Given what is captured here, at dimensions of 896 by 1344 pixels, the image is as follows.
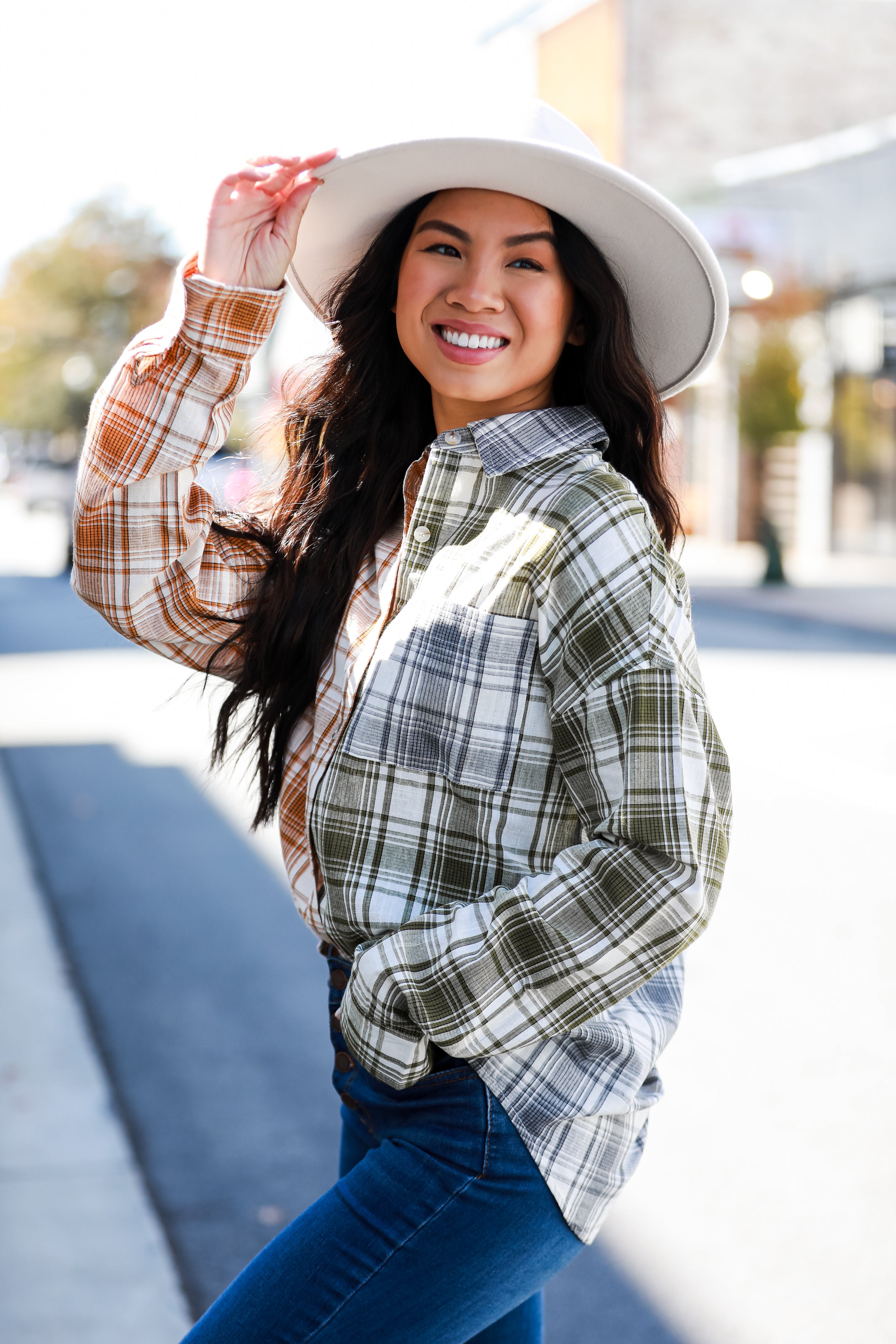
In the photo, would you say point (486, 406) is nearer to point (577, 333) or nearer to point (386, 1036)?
point (577, 333)

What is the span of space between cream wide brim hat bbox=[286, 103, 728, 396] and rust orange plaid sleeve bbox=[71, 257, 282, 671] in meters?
0.24

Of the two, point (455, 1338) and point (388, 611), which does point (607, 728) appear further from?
point (455, 1338)

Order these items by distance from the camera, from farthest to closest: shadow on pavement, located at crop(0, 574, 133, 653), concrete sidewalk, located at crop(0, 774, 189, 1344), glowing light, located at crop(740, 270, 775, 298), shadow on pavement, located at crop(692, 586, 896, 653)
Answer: glowing light, located at crop(740, 270, 775, 298) → shadow on pavement, located at crop(692, 586, 896, 653) → shadow on pavement, located at crop(0, 574, 133, 653) → concrete sidewalk, located at crop(0, 774, 189, 1344)

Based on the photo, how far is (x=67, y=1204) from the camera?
132 inches

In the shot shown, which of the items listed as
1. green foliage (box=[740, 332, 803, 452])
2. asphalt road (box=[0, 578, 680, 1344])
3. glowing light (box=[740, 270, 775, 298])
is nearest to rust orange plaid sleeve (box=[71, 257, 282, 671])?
asphalt road (box=[0, 578, 680, 1344])

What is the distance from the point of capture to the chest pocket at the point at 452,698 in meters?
1.54

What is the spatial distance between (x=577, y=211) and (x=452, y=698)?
0.64m

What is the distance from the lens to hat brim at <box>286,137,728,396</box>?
5.47ft

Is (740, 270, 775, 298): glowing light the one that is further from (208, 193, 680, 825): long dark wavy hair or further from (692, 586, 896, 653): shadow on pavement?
(208, 193, 680, 825): long dark wavy hair

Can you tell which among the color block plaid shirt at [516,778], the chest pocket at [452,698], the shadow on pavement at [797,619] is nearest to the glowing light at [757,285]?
the shadow on pavement at [797,619]

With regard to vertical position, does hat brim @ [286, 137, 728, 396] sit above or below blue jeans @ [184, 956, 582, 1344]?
above

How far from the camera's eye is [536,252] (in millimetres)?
→ 1772

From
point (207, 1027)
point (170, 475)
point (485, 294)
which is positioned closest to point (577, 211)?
point (485, 294)

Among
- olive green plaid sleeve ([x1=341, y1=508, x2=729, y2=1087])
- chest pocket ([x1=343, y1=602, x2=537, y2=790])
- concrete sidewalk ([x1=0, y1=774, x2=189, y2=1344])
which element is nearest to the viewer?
olive green plaid sleeve ([x1=341, y1=508, x2=729, y2=1087])
